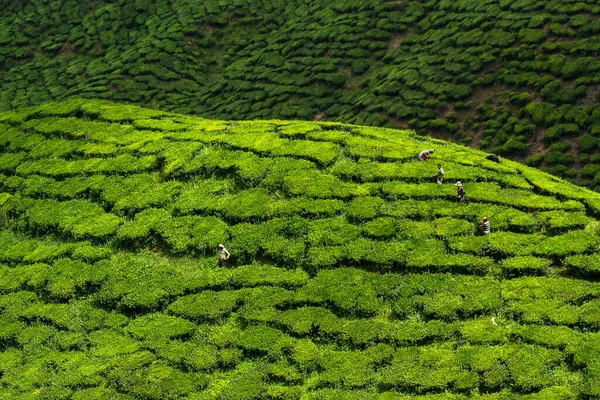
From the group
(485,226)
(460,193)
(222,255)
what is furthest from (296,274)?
(460,193)

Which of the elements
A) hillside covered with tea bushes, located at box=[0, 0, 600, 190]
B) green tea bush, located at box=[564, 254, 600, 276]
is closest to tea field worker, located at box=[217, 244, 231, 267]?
green tea bush, located at box=[564, 254, 600, 276]

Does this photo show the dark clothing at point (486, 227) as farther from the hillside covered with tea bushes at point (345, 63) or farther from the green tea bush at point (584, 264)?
the hillside covered with tea bushes at point (345, 63)

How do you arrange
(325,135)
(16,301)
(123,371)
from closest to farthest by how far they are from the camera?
1. (123,371)
2. (16,301)
3. (325,135)

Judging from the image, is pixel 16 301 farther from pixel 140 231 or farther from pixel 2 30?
pixel 2 30

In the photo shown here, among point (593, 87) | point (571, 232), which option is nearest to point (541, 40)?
point (593, 87)

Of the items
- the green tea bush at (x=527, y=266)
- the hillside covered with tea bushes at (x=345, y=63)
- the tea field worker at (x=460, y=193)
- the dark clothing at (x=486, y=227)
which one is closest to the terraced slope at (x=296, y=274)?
the green tea bush at (x=527, y=266)

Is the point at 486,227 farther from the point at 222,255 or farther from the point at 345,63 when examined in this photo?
the point at 345,63

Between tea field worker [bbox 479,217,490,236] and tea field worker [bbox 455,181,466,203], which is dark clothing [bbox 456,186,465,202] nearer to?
tea field worker [bbox 455,181,466,203]
